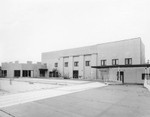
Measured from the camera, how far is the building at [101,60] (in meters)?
25.8

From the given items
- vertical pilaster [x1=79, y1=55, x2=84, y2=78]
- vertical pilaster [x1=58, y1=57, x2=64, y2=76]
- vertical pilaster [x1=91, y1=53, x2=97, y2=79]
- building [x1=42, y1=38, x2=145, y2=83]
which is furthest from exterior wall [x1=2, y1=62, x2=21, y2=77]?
vertical pilaster [x1=91, y1=53, x2=97, y2=79]

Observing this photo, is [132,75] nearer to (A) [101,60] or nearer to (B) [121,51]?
(B) [121,51]

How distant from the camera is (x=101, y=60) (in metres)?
30.6

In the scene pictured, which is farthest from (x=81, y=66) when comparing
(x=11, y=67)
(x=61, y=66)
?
(x=11, y=67)

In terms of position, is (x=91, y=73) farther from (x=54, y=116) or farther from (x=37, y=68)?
(x=54, y=116)

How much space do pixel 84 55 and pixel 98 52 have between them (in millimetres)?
4697

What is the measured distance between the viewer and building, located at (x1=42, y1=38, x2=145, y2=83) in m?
25.8

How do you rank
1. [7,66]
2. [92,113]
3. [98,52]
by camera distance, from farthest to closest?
[7,66], [98,52], [92,113]

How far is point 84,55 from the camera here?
35.0m

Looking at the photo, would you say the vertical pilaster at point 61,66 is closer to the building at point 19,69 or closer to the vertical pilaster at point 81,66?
the vertical pilaster at point 81,66

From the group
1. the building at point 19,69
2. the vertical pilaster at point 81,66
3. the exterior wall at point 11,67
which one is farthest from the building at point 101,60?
the exterior wall at point 11,67

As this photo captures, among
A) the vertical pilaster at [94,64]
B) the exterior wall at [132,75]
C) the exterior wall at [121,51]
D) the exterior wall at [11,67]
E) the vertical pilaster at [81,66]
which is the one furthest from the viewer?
the exterior wall at [11,67]

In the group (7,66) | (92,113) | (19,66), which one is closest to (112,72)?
(92,113)

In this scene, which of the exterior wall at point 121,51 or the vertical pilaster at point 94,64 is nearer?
the exterior wall at point 121,51
